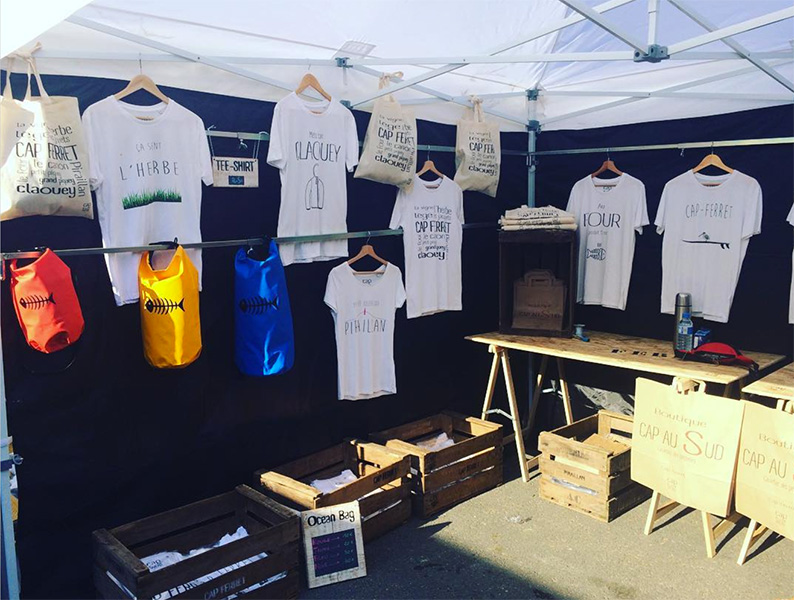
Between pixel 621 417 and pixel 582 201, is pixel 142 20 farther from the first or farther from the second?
pixel 621 417

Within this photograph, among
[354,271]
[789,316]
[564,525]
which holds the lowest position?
[564,525]

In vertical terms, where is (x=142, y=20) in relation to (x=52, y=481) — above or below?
above

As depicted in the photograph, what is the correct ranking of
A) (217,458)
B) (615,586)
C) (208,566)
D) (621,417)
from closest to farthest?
(208,566)
(615,586)
(217,458)
(621,417)

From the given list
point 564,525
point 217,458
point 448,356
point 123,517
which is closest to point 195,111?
point 217,458

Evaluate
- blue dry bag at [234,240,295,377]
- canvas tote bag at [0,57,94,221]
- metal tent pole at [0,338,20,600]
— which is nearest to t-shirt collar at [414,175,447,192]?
blue dry bag at [234,240,295,377]

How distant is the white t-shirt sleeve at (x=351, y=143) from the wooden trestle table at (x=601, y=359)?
1495 millimetres

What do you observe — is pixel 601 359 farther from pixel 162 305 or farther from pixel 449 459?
pixel 162 305

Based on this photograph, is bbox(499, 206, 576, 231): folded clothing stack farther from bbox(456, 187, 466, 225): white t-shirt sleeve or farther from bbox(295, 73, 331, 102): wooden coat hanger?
bbox(295, 73, 331, 102): wooden coat hanger

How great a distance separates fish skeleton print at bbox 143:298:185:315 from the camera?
297 centimetres

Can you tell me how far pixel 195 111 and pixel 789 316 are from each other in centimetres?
355

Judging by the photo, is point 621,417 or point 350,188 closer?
point 350,188

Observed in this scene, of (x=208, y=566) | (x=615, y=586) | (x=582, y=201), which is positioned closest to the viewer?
(x=208, y=566)

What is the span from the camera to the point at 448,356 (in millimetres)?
4816

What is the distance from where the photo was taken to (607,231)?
4.61 m
